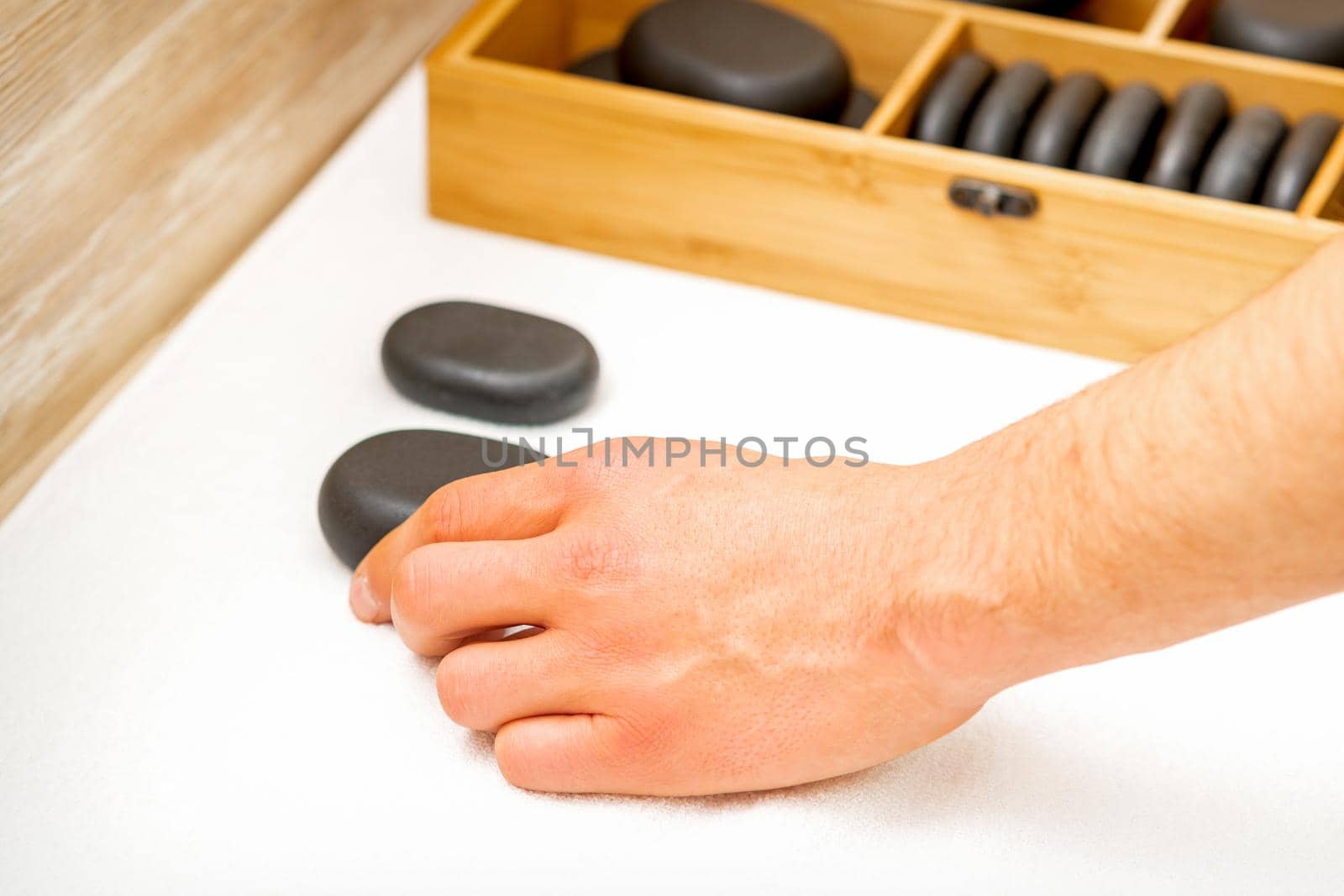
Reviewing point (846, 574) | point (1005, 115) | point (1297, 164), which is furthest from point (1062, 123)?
point (846, 574)

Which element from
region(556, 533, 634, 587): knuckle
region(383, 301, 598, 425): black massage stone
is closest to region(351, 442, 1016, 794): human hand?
region(556, 533, 634, 587): knuckle

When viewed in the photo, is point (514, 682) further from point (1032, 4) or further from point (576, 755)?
point (1032, 4)

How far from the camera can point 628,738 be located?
0.61 metres

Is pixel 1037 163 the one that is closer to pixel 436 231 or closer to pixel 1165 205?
pixel 1165 205

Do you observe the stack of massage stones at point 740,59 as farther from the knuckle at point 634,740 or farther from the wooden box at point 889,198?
the knuckle at point 634,740

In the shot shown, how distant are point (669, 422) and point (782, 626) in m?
0.26

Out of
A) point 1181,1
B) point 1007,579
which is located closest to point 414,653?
point 1007,579

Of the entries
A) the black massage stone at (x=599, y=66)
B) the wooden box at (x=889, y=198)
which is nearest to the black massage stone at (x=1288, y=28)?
the wooden box at (x=889, y=198)

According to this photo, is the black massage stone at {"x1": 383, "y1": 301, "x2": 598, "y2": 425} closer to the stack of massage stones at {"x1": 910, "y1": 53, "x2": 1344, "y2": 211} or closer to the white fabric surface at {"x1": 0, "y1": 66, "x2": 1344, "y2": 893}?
the white fabric surface at {"x1": 0, "y1": 66, "x2": 1344, "y2": 893}

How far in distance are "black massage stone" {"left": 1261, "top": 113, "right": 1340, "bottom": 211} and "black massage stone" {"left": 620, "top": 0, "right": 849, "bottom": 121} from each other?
288 mm

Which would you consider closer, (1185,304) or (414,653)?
(414,653)

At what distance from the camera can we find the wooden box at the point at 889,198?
0.86 m

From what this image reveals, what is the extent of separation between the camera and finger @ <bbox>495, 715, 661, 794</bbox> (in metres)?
0.61

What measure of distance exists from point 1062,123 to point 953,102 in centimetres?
7
